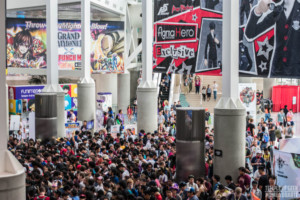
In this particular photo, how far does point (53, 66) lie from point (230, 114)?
40.9 ft

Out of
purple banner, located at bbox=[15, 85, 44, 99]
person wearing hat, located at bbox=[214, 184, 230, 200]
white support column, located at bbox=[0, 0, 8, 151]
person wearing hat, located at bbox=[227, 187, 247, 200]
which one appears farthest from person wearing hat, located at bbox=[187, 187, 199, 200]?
purple banner, located at bbox=[15, 85, 44, 99]

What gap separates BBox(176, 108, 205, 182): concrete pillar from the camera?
13102 mm

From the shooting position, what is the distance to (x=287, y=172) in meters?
10.3

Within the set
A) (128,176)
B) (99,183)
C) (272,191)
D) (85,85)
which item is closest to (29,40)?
(85,85)

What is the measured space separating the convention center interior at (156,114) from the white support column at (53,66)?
0.16 feet

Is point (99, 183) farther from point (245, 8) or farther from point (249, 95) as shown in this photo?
point (249, 95)

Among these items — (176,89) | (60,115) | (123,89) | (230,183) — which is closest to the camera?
(230,183)

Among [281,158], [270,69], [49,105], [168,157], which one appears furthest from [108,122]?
[281,158]

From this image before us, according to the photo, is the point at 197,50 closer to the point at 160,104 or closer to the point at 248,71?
the point at 248,71

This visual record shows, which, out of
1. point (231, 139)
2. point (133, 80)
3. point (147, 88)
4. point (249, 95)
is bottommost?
point (231, 139)

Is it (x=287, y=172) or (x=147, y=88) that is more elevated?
(x=147, y=88)

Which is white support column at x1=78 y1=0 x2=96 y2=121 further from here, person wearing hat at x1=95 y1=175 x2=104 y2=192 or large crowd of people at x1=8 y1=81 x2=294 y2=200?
person wearing hat at x1=95 y1=175 x2=104 y2=192

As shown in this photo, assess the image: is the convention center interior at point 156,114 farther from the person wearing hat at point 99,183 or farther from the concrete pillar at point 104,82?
the concrete pillar at point 104,82

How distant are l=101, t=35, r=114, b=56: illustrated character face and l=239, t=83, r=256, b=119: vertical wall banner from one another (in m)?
11.1
